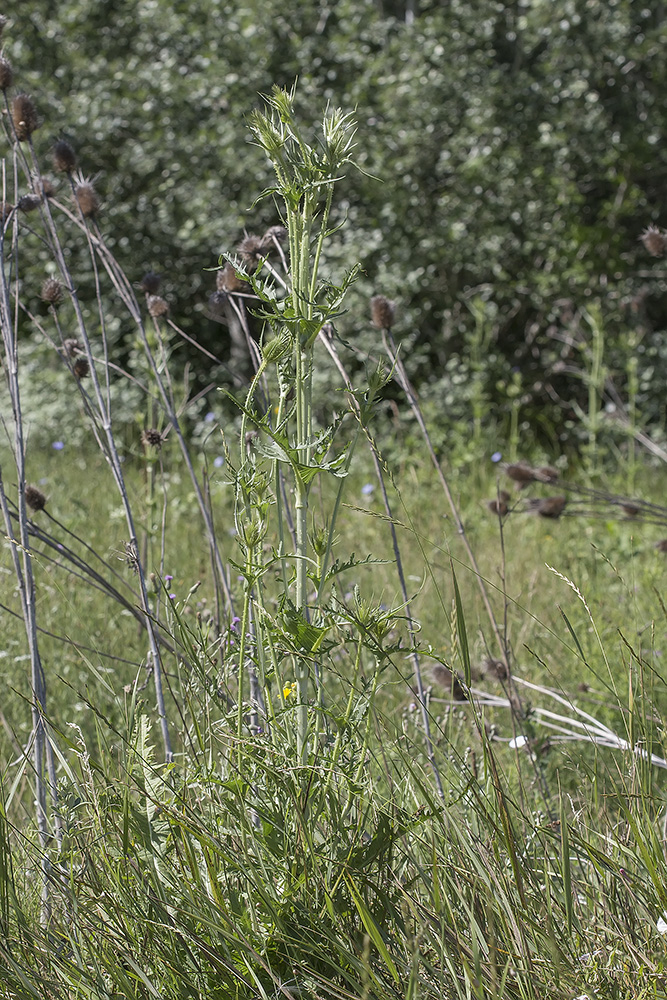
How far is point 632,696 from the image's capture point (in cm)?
115

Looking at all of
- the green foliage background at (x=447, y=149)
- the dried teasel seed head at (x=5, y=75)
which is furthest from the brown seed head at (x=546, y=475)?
the green foliage background at (x=447, y=149)

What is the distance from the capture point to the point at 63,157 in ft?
5.57

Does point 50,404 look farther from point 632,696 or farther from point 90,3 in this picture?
point 632,696

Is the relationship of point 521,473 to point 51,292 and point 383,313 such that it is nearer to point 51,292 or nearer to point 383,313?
point 383,313

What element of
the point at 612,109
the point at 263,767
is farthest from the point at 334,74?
the point at 263,767

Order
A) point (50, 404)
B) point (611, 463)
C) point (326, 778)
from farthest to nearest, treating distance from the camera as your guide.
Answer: point (50, 404), point (611, 463), point (326, 778)

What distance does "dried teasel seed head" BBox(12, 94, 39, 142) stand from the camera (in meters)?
1.64

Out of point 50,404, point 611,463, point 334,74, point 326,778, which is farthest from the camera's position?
point 50,404

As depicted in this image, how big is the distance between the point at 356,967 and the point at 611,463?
16.3 feet

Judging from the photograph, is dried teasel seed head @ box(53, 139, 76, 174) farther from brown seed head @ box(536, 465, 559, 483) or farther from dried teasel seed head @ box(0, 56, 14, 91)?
brown seed head @ box(536, 465, 559, 483)

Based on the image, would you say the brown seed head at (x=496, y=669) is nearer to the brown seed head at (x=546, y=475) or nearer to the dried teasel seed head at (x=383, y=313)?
the brown seed head at (x=546, y=475)

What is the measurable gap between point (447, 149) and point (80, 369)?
15.4 feet

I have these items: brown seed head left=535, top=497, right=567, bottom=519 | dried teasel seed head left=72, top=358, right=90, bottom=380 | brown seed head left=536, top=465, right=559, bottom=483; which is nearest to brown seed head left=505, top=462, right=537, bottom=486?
brown seed head left=536, top=465, right=559, bottom=483

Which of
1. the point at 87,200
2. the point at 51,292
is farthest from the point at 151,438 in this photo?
the point at 87,200
